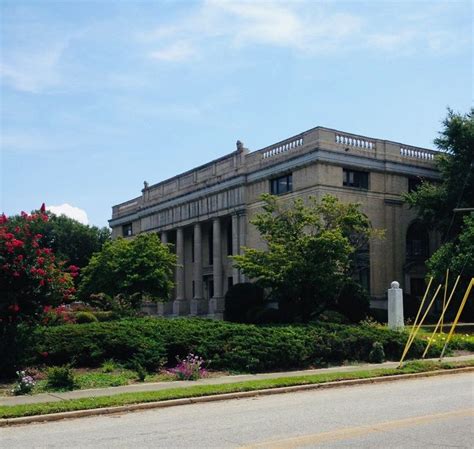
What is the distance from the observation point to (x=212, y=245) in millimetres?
56406

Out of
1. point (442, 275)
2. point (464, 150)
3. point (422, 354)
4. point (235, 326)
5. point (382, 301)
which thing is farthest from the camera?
point (382, 301)

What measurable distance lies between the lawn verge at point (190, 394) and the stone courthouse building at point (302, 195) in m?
24.3

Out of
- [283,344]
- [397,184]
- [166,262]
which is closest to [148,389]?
[283,344]

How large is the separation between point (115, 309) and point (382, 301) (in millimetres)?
17391

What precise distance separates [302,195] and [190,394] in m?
29.5

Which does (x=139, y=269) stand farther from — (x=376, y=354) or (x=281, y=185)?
(x=376, y=354)

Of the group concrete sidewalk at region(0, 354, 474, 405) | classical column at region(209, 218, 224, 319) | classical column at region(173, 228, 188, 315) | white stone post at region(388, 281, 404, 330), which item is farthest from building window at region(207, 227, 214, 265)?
concrete sidewalk at region(0, 354, 474, 405)

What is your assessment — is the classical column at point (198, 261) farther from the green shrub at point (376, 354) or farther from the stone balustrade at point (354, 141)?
the green shrub at point (376, 354)

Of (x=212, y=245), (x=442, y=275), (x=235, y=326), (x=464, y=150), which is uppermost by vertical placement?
(x=464, y=150)

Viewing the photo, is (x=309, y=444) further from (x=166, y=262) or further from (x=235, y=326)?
(x=166, y=262)

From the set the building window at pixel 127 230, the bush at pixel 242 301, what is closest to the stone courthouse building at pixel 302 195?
the bush at pixel 242 301

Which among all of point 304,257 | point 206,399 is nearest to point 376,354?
point 304,257

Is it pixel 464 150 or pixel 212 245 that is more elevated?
pixel 464 150

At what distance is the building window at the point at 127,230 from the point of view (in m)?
70.4
